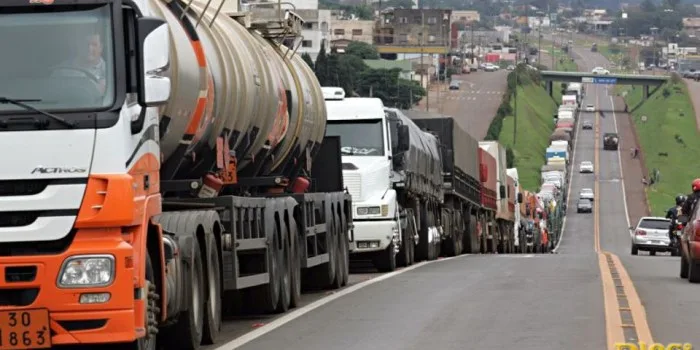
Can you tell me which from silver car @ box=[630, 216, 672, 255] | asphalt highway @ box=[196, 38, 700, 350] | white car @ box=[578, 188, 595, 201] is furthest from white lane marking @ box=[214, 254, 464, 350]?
white car @ box=[578, 188, 595, 201]

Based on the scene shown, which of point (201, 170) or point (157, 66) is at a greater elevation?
point (157, 66)

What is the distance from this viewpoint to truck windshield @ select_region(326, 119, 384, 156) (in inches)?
1207

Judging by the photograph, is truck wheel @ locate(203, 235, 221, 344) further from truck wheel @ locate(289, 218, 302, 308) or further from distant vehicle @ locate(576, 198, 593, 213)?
distant vehicle @ locate(576, 198, 593, 213)

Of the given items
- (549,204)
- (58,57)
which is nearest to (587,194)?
(549,204)

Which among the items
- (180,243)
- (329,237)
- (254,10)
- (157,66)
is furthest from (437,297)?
(157,66)

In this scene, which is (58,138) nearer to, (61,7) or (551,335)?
(61,7)

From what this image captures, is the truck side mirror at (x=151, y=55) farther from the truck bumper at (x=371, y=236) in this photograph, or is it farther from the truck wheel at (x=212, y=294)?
the truck bumper at (x=371, y=236)

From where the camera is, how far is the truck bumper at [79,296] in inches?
467

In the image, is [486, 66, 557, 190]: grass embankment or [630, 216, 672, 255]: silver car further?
[486, 66, 557, 190]: grass embankment

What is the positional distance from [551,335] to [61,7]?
5921 millimetres

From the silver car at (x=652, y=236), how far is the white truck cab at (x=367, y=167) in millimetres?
29323

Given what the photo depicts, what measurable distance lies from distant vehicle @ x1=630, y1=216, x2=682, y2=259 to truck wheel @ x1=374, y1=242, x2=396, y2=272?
2950 centimetres

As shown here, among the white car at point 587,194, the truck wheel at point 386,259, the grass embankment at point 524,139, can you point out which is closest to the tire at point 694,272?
the truck wheel at point 386,259

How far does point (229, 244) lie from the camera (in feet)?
55.3
